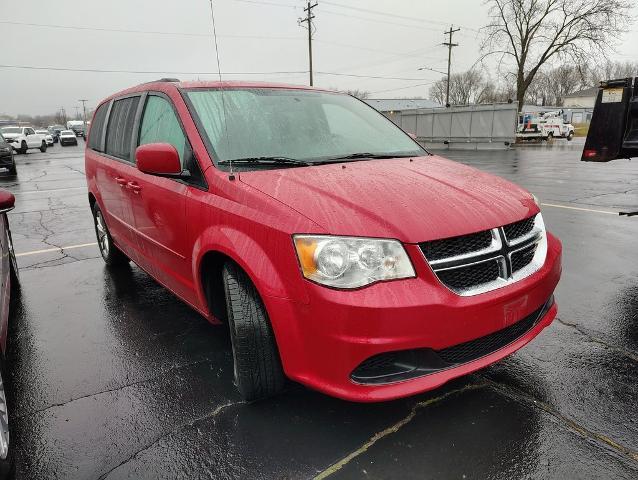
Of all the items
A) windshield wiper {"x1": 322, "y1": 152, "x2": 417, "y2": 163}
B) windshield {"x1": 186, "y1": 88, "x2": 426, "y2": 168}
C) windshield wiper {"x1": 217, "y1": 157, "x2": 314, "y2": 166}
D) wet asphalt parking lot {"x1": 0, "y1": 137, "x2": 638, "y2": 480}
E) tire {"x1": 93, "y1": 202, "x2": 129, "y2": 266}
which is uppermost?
windshield {"x1": 186, "y1": 88, "x2": 426, "y2": 168}

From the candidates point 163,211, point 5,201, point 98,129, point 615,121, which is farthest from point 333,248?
point 615,121

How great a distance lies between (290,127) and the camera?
3.15 metres

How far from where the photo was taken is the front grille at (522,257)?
236cm

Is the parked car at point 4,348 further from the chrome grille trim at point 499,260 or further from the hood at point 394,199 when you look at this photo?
the chrome grille trim at point 499,260

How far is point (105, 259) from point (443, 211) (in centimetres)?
431

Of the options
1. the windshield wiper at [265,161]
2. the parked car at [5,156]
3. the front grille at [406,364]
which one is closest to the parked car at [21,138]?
the parked car at [5,156]

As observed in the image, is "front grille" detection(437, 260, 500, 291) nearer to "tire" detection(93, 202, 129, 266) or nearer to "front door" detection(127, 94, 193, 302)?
"front door" detection(127, 94, 193, 302)

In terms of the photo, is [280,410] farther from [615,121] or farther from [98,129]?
[615,121]

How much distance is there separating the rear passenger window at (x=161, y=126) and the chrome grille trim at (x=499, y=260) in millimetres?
1708

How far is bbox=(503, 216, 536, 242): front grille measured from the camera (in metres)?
2.33

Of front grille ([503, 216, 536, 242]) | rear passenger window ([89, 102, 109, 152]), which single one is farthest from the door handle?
front grille ([503, 216, 536, 242])

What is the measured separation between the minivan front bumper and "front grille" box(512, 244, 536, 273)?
0.17 meters

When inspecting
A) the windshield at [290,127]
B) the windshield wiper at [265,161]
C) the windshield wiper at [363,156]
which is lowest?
the windshield wiper at [363,156]

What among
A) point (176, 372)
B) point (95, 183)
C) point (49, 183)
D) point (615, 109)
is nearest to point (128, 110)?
point (95, 183)
